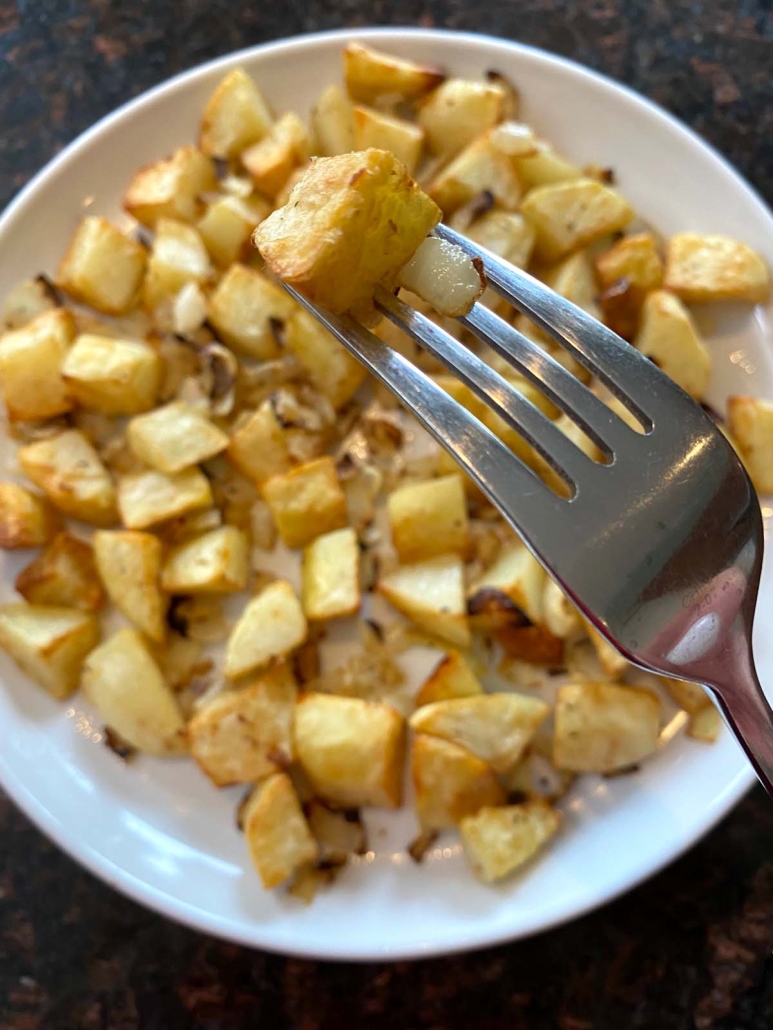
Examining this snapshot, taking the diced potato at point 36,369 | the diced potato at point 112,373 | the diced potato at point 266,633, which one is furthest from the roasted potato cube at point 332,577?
the diced potato at point 36,369

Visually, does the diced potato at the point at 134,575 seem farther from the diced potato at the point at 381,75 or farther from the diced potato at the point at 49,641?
the diced potato at the point at 381,75

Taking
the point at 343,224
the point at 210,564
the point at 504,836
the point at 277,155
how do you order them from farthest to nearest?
the point at 277,155 < the point at 210,564 < the point at 504,836 < the point at 343,224

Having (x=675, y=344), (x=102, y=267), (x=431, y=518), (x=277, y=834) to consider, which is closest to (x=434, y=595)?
(x=431, y=518)

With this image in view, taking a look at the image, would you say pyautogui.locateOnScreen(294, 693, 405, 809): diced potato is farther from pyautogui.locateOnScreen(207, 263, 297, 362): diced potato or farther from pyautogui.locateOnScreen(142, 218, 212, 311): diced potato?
pyautogui.locateOnScreen(142, 218, 212, 311): diced potato

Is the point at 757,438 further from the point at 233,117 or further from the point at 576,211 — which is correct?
the point at 233,117

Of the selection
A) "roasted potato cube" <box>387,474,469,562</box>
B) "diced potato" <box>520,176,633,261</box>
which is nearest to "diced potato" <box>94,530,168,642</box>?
"roasted potato cube" <box>387,474,469,562</box>
